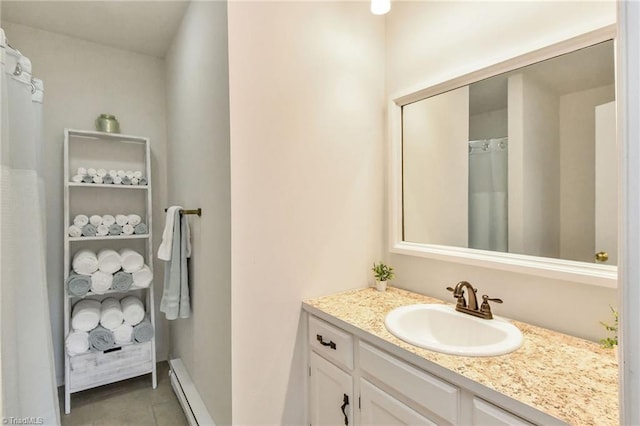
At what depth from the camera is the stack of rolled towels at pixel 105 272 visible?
1.94 meters

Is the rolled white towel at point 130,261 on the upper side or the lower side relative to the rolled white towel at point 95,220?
lower

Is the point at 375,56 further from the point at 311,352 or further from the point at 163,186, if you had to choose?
the point at 163,186

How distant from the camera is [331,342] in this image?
134cm

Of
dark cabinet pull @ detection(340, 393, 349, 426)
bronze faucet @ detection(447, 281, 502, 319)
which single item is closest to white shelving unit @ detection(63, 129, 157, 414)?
dark cabinet pull @ detection(340, 393, 349, 426)

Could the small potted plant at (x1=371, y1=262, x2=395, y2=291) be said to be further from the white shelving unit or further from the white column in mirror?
the white shelving unit

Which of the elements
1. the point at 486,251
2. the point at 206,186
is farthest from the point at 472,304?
the point at 206,186

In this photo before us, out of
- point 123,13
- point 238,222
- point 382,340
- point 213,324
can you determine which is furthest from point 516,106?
point 123,13

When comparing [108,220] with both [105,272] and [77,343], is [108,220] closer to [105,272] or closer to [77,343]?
[105,272]

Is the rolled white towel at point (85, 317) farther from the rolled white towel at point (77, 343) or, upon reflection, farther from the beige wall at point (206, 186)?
the beige wall at point (206, 186)

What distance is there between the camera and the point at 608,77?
1.06 m

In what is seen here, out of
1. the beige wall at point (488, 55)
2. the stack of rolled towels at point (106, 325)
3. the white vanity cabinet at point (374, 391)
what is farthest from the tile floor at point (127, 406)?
the beige wall at point (488, 55)

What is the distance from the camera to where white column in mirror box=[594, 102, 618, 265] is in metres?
1.04

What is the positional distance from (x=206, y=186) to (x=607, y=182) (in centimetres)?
170

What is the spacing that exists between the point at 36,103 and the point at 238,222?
0.97 m
